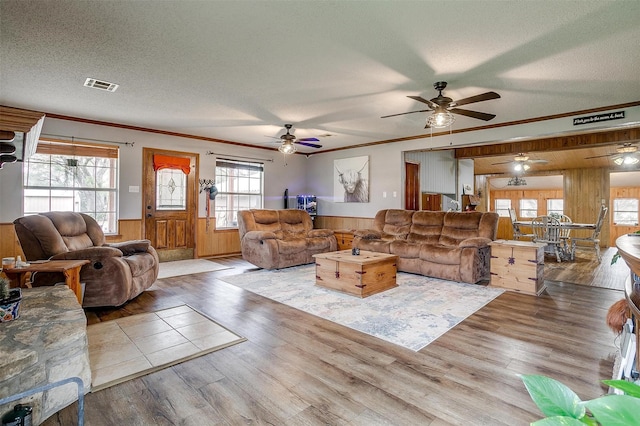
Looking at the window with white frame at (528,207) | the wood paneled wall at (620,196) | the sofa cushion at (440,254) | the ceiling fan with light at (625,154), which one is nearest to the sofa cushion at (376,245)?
the sofa cushion at (440,254)

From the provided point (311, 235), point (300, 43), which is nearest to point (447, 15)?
point (300, 43)

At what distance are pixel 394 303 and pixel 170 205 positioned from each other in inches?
187

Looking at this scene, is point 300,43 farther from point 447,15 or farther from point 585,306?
point 585,306

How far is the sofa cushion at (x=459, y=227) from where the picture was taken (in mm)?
4945

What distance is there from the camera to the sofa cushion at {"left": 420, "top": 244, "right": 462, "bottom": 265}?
15.0 feet

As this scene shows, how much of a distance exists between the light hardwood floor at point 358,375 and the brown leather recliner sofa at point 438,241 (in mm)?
1260

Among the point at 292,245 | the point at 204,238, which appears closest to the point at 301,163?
the point at 204,238

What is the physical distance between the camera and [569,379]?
80.9 inches

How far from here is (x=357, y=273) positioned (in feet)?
12.5

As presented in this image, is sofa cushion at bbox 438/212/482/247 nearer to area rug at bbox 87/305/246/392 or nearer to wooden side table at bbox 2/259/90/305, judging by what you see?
area rug at bbox 87/305/246/392

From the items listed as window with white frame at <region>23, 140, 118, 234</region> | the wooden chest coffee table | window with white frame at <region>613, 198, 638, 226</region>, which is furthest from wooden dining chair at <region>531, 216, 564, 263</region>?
window with white frame at <region>23, 140, 118, 234</region>

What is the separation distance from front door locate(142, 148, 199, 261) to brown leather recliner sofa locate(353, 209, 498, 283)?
3.42 metres

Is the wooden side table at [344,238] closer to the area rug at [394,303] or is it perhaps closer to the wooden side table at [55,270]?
the area rug at [394,303]

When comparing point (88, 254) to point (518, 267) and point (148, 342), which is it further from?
point (518, 267)
